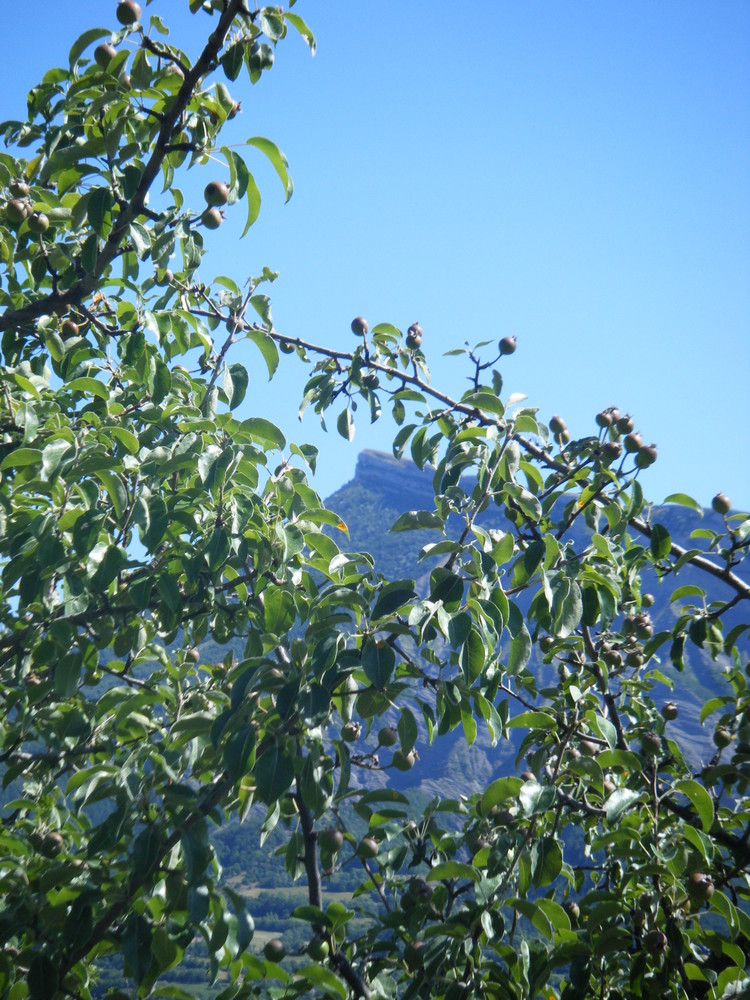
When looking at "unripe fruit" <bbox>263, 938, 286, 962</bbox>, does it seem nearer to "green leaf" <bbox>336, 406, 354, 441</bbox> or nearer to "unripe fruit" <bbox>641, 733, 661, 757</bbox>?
"unripe fruit" <bbox>641, 733, 661, 757</bbox>

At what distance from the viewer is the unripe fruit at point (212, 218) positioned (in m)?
2.66

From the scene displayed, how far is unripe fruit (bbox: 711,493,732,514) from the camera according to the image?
3006 mm

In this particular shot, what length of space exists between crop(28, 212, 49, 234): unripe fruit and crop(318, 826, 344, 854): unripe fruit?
214 cm

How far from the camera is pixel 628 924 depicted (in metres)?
2.15

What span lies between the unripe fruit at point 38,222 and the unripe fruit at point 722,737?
2.83 m

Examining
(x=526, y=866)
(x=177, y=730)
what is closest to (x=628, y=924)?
(x=526, y=866)

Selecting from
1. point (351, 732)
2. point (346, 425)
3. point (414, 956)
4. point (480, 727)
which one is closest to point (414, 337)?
point (346, 425)

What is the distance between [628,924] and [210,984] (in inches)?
43.0

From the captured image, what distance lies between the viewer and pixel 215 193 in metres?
2.71

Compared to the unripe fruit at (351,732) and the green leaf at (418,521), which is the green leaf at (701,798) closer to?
the green leaf at (418,521)

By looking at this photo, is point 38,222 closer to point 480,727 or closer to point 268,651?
point 268,651

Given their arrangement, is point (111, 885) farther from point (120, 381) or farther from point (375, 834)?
point (120, 381)

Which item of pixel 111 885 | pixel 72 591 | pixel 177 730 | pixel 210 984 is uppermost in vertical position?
pixel 72 591

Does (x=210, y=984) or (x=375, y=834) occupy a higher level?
(x=375, y=834)
